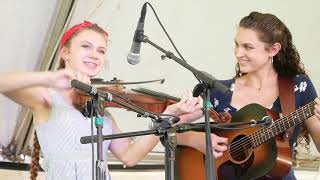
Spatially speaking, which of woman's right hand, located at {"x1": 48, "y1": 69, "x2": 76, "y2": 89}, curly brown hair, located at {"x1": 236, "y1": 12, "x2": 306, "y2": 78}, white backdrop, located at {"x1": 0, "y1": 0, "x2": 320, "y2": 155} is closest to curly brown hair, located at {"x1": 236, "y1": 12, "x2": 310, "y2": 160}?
curly brown hair, located at {"x1": 236, "y1": 12, "x2": 306, "y2": 78}

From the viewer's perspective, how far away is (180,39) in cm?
294

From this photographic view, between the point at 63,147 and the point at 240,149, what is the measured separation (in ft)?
2.54

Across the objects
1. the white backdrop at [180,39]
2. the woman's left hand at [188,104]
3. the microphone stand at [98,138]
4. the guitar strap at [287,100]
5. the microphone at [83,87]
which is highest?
the white backdrop at [180,39]

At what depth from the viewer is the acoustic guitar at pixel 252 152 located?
1.92 m

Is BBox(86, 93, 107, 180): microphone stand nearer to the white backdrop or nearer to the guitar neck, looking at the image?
the guitar neck

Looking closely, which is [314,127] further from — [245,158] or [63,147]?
[63,147]

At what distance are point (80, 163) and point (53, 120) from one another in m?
0.17

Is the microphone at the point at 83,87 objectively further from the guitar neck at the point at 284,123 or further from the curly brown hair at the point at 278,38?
the curly brown hair at the point at 278,38

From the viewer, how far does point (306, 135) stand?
2.05 m

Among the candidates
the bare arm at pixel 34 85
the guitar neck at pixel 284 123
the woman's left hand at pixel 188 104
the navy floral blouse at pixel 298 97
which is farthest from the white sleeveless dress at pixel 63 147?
the guitar neck at pixel 284 123

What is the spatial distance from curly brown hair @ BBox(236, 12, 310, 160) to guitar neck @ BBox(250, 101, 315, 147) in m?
0.13

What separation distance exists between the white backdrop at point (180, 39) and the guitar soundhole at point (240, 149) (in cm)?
91

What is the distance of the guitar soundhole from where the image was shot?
2.03 m

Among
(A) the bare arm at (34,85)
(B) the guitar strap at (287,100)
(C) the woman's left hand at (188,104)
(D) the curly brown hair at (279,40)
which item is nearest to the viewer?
(A) the bare arm at (34,85)
